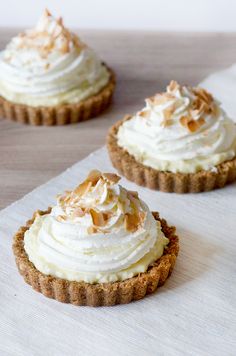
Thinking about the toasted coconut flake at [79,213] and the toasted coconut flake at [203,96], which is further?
the toasted coconut flake at [203,96]

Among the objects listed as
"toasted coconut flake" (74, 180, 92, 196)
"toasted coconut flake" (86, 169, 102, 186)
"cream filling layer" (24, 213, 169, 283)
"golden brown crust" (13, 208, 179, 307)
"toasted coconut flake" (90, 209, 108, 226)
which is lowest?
"golden brown crust" (13, 208, 179, 307)

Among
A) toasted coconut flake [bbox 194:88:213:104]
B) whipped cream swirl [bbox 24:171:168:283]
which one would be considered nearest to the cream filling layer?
whipped cream swirl [bbox 24:171:168:283]

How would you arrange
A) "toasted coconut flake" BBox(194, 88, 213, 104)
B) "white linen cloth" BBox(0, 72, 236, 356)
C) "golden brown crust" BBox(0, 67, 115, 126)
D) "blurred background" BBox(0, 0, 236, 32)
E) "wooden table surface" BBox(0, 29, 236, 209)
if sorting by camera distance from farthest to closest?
1. "blurred background" BBox(0, 0, 236, 32)
2. "golden brown crust" BBox(0, 67, 115, 126)
3. "wooden table surface" BBox(0, 29, 236, 209)
4. "toasted coconut flake" BBox(194, 88, 213, 104)
5. "white linen cloth" BBox(0, 72, 236, 356)

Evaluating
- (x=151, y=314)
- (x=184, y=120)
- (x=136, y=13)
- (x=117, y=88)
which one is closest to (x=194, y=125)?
(x=184, y=120)

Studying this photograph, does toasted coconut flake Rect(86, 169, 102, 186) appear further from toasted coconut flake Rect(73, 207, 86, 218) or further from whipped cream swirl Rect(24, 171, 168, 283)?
toasted coconut flake Rect(73, 207, 86, 218)

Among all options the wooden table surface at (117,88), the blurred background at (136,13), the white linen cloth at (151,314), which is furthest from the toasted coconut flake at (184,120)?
the blurred background at (136,13)

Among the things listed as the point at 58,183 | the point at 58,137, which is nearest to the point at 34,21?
the point at 58,137

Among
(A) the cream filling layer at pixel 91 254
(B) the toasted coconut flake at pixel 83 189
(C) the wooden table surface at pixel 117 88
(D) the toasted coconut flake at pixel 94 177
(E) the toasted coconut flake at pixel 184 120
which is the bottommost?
(C) the wooden table surface at pixel 117 88

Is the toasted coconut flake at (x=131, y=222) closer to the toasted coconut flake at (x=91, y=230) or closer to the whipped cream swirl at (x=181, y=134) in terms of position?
the toasted coconut flake at (x=91, y=230)
